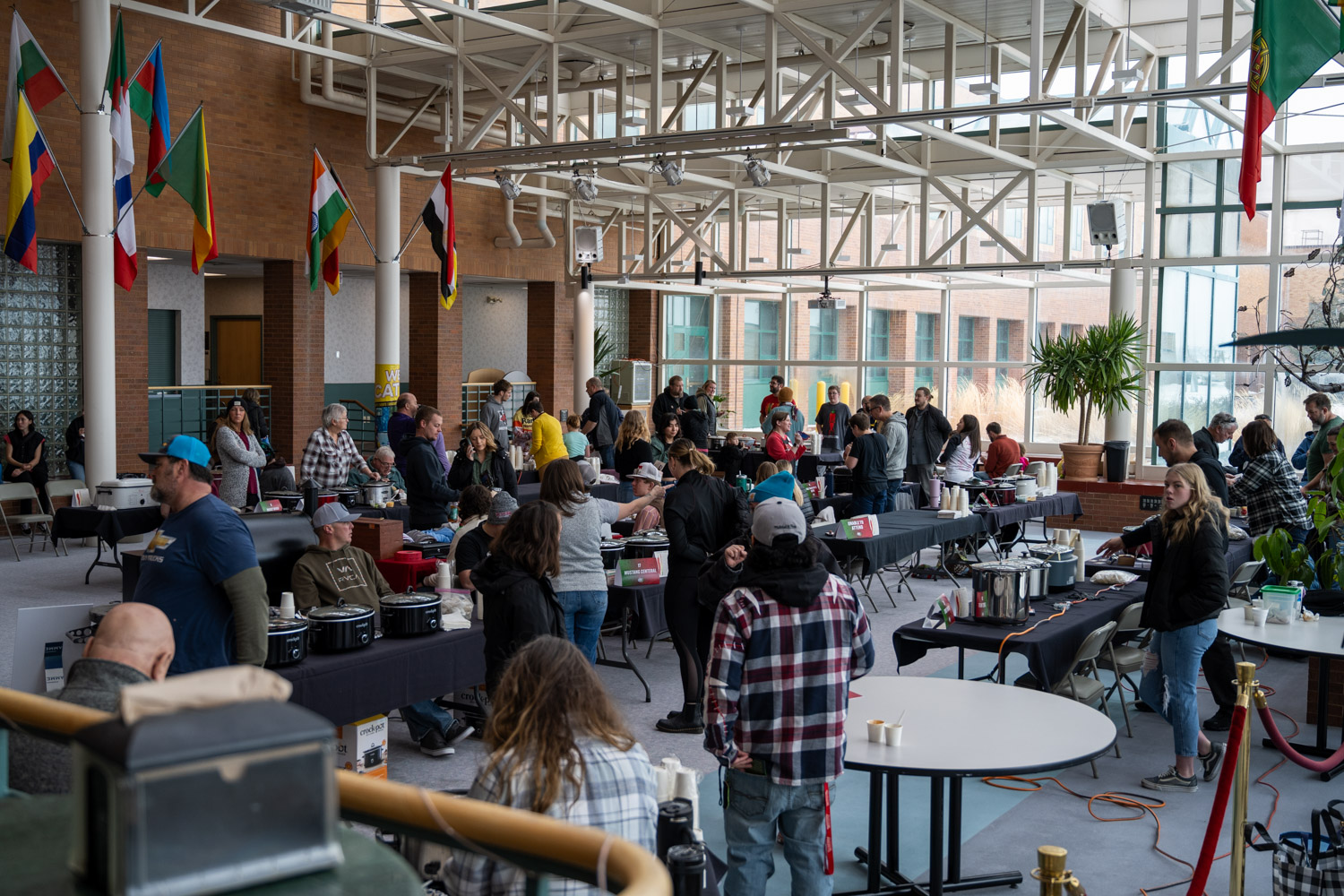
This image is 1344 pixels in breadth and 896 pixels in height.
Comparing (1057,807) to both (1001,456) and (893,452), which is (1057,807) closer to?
(893,452)

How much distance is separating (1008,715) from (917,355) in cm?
1870

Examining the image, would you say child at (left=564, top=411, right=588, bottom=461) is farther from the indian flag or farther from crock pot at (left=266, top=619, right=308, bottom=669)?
crock pot at (left=266, top=619, right=308, bottom=669)

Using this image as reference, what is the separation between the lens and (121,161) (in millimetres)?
11133

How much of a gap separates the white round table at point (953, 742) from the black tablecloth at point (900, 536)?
161 inches

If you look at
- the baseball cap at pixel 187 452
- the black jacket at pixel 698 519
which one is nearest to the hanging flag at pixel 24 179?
the black jacket at pixel 698 519

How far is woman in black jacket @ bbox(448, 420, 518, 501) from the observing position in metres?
9.06

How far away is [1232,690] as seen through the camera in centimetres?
643

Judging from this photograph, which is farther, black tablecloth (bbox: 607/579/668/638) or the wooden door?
the wooden door

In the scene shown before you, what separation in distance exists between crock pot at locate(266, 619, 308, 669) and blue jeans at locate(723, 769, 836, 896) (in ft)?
6.58

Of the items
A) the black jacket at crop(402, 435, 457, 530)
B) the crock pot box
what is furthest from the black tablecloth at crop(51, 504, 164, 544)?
the crock pot box

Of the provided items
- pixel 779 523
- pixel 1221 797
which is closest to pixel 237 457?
pixel 779 523

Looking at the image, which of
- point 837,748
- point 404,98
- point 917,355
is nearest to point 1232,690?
point 837,748

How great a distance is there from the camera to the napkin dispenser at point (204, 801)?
85 cm

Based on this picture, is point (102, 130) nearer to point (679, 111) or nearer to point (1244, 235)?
point (679, 111)
